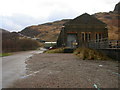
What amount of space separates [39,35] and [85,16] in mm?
104277

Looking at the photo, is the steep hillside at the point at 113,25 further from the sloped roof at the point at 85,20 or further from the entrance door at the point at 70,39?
the entrance door at the point at 70,39

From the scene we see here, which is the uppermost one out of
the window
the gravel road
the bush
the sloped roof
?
the sloped roof

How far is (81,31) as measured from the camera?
3438 centimetres

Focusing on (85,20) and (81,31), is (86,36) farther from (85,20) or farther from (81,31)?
(85,20)

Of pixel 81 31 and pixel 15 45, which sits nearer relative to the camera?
pixel 81 31

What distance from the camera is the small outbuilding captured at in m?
33.5

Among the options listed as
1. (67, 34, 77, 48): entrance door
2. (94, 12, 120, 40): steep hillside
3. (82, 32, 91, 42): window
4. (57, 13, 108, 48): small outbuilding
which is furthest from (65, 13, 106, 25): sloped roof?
(94, 12, 120, 40): steep hillside

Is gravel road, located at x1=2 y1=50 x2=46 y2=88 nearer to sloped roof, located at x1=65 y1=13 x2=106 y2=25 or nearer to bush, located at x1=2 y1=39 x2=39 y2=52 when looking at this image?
bush, located at x1=2 y1=39 x2=39 y2=52

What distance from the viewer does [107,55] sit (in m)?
15.8

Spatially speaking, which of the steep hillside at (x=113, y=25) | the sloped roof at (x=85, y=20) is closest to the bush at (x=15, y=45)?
the sloped roof at (x=85, y=20)

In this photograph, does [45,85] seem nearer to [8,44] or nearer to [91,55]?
[91,55]

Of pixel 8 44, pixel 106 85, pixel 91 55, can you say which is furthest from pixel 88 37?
pixel 106 85

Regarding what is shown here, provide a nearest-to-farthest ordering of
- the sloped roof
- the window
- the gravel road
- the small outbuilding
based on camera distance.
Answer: the gravel road < the small outbuilding < the window < the sloped roof

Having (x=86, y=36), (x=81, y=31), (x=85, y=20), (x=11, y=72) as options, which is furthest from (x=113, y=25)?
(x=11, y=72)
